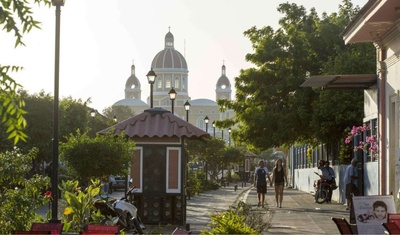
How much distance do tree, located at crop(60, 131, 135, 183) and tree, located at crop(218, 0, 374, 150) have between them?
17.8 metres

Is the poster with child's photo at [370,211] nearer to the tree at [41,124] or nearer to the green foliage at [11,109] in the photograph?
the green foliage at [11,109]

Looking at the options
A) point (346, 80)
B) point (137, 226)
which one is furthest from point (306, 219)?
point (137, 226)

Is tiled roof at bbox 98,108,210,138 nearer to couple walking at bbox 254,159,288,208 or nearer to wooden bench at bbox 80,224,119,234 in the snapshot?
couple walking at bbox 254,159,288,208

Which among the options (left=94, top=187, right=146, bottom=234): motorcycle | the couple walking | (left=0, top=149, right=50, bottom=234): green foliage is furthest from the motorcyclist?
(left=0, top=149, right=50, bottom=234): green foliage

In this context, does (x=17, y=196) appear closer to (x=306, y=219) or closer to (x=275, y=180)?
(x=306, y=219)

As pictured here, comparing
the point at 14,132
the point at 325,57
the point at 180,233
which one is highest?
the point at 325,57

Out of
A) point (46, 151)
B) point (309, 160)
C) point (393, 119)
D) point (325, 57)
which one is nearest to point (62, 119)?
point (46, 151)

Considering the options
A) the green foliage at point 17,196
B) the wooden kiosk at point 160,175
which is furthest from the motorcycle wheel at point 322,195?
the green foliage at point 17,196

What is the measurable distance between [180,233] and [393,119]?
1057cm

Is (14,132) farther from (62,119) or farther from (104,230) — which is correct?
(62,119)

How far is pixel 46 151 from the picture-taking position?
49.1m

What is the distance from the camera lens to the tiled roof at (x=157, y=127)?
21.2 meters

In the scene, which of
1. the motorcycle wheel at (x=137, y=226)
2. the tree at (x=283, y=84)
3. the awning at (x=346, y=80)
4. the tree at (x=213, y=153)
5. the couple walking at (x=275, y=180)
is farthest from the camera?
the tree at (x=213, y=153)

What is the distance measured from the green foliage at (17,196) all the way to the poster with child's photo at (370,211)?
405cm
